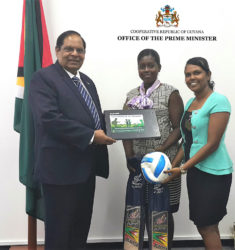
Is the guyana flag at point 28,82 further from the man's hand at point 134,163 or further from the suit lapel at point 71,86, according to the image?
the man's hand at point 134,163

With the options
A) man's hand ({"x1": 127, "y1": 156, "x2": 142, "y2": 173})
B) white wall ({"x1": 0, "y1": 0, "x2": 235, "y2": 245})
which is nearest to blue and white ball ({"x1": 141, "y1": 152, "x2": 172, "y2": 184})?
man's hand ({"x1": 127, "y1": 156, "x2": 142, "y2": 173})

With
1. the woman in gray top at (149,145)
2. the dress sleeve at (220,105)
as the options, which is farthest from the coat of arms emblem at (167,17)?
the dress sleeve at (220,105)

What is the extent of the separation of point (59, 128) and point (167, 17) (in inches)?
56.6

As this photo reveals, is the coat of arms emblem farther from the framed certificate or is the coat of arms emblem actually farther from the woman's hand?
the woman's hand

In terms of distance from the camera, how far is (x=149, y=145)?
1.79 metres

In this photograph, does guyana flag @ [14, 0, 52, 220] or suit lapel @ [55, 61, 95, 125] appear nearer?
suit lapel @ [55, 61, 95, 125]

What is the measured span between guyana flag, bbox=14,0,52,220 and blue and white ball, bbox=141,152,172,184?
805mm

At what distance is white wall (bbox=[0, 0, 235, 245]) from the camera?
2213mm

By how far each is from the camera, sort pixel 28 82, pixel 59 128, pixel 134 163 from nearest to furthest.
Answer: pixel 59 128
pixel 134 163
pixel 28 82

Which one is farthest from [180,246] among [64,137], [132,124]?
[64,137]

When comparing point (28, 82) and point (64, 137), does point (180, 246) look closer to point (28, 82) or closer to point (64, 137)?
point (64, 137)

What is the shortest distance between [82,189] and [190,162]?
636 mm

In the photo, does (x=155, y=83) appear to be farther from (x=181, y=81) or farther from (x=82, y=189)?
(x=82, y=189)

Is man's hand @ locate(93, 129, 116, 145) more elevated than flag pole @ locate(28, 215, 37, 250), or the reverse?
man's hand @ locate(93, 129, 116, 145)
